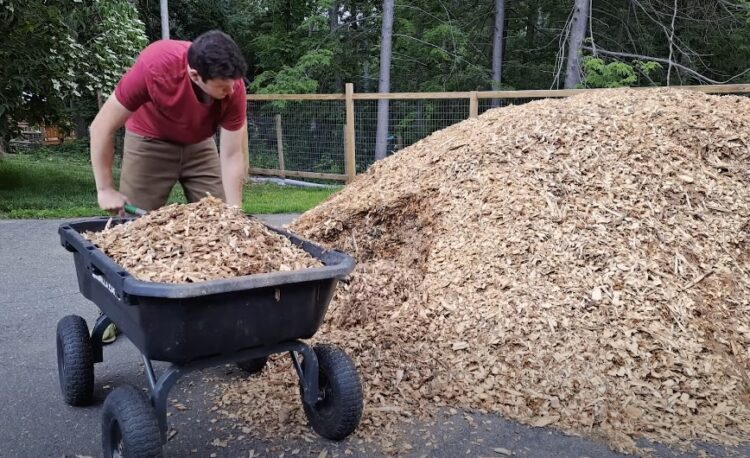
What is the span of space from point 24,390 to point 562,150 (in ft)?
12.4

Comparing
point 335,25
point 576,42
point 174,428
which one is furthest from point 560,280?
point 335,25

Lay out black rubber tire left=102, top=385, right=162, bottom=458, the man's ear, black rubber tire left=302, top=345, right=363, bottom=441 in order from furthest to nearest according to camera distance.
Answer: the man's ear < black rubber tire left=302, top=345, right=363, bottom=441 < black rubber tire left=102, top=385, right=162, bottom=458

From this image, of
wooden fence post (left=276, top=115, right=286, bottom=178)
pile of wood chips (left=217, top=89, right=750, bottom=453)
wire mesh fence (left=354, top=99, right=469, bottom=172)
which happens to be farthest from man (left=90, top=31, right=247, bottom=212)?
wooden fence post (left=276, top=115, right=286, bottom=178)

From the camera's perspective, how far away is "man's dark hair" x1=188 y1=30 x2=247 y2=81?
2721 mm

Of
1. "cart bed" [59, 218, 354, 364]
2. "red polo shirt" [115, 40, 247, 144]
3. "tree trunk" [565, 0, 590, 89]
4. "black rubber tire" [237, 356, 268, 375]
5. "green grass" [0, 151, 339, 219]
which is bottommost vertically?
"black rubber tire" [237, 356, 268, 375]

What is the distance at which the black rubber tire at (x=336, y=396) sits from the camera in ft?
8.70

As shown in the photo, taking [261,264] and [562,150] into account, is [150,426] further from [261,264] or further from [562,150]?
[562,150]

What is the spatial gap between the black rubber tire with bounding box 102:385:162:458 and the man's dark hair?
137 cm

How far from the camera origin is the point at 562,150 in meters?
4.59

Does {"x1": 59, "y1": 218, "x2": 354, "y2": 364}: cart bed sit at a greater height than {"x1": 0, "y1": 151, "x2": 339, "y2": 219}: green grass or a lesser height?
greater

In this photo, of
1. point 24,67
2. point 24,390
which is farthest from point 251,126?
point 24,390

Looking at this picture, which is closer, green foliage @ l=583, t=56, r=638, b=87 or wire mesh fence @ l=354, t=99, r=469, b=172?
wire mesh fence @ l=354, t=99, r=469, b=172

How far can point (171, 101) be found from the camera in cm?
317

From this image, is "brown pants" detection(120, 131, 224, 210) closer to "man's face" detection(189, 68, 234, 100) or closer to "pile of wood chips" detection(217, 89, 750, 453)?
"man's face" detection(189, 68, 234, 100)
